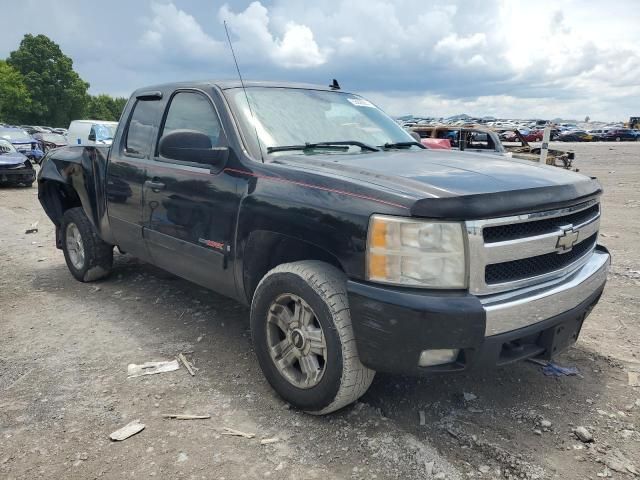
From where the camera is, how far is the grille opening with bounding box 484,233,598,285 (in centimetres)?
250

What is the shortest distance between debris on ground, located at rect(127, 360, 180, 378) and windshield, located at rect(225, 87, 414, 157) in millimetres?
1535

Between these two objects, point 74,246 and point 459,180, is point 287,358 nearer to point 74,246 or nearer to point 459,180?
point 459,180

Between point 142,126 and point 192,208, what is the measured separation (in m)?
1.19

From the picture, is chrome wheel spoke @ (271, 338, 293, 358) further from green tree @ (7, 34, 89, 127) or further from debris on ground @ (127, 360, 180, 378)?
green tree @ (7, 34, 89, 127)

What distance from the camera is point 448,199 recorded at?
238 centimetres

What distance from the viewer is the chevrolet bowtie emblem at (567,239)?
274 cm

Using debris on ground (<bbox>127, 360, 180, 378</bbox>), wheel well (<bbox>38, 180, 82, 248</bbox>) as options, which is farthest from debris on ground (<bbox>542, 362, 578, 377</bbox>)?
wheel well (<bbox>38, 180, 82, 248</bbox>)

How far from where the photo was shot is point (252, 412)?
3.00 meters

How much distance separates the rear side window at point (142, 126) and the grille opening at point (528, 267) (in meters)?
2.86

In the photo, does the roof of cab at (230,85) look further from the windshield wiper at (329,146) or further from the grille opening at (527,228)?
the grille opening at (527,228)

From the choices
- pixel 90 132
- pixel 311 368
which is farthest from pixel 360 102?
pixel 90 132

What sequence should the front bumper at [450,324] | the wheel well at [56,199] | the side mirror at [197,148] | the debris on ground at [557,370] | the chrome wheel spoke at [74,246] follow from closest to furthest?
the front bumper at [450,324], the side mirror at [197,148], the debris on ground at [557,370], the chrome wheel spoke at [74,246], the wheel well at [56,199]

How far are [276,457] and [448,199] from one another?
4.88ft

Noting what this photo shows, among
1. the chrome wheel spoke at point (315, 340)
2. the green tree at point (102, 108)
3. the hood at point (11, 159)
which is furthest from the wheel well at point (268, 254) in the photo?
the green tree at point (102, 108)
